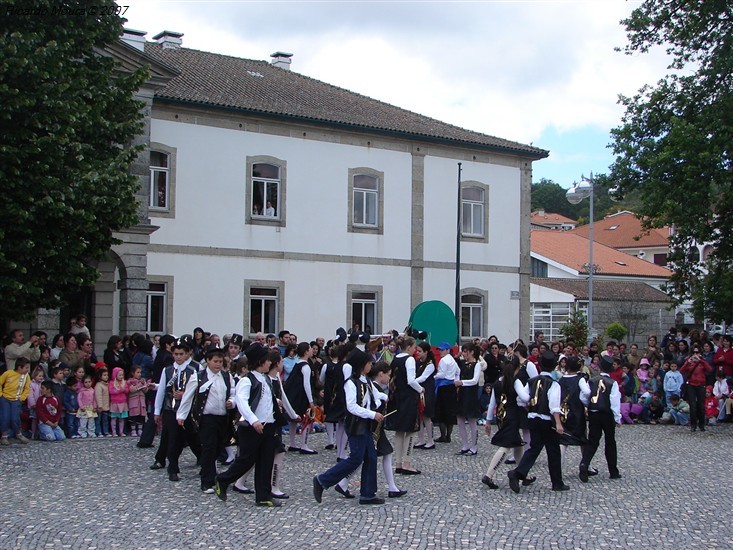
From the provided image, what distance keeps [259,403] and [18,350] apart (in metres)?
7.95

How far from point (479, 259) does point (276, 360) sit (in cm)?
2238

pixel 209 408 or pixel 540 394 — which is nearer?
pixel 209 408

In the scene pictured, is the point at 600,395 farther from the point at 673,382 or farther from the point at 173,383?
the point at 673,382

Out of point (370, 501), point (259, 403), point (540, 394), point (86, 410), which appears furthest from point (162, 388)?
point (540, 394)

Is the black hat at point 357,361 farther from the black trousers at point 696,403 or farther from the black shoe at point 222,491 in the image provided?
the black trousers at point 696,403

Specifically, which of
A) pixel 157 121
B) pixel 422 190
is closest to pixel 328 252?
pixel 422 190

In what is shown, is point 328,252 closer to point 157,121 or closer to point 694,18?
point 157,121

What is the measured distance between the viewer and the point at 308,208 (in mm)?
29766

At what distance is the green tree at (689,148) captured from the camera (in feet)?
81.0

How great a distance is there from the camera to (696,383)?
2002cm

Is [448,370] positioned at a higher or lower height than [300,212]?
lower

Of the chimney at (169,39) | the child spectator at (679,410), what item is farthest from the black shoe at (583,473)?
the chimney at (169,39)

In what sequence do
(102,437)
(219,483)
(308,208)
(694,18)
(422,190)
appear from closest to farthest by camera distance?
(219,483) → (102,437) → (694,18) → (308,208) → (422,190)

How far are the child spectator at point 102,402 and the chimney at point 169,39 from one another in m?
18.8
